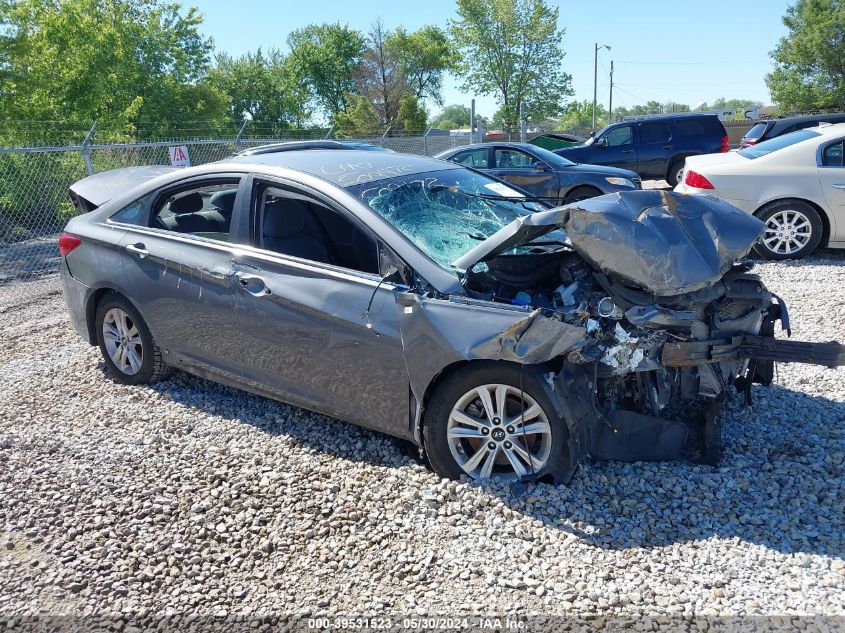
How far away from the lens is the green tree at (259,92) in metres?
63.1

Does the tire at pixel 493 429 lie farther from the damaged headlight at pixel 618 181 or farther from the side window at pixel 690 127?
the side window at pixel 690 127

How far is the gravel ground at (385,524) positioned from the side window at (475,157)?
9.15 meters

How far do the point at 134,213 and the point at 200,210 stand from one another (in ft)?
1.82

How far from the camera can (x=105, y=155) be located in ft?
47.8

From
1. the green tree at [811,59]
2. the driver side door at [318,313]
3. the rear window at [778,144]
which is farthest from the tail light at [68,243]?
the green tree at [811,59]

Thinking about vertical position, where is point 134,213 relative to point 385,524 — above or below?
above

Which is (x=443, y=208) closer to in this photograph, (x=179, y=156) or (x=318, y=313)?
(x=318, y=313)

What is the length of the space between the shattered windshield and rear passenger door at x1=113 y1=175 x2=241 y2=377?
1.01 metres

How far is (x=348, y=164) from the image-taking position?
4371mm

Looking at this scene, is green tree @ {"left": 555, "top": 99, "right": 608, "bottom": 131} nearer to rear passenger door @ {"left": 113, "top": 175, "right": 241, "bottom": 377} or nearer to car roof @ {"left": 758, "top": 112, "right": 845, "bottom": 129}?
car roof @ {"left": 758, "top": 112, "right": 845, "bottom": 129}

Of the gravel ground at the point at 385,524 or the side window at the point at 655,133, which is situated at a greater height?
the side window at the point at 655,133

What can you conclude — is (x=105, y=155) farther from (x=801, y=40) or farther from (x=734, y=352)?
(x=801, y=40)

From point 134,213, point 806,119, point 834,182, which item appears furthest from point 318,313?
point 806,119

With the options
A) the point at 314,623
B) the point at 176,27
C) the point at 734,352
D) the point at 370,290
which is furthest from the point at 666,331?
the point at 176,27
